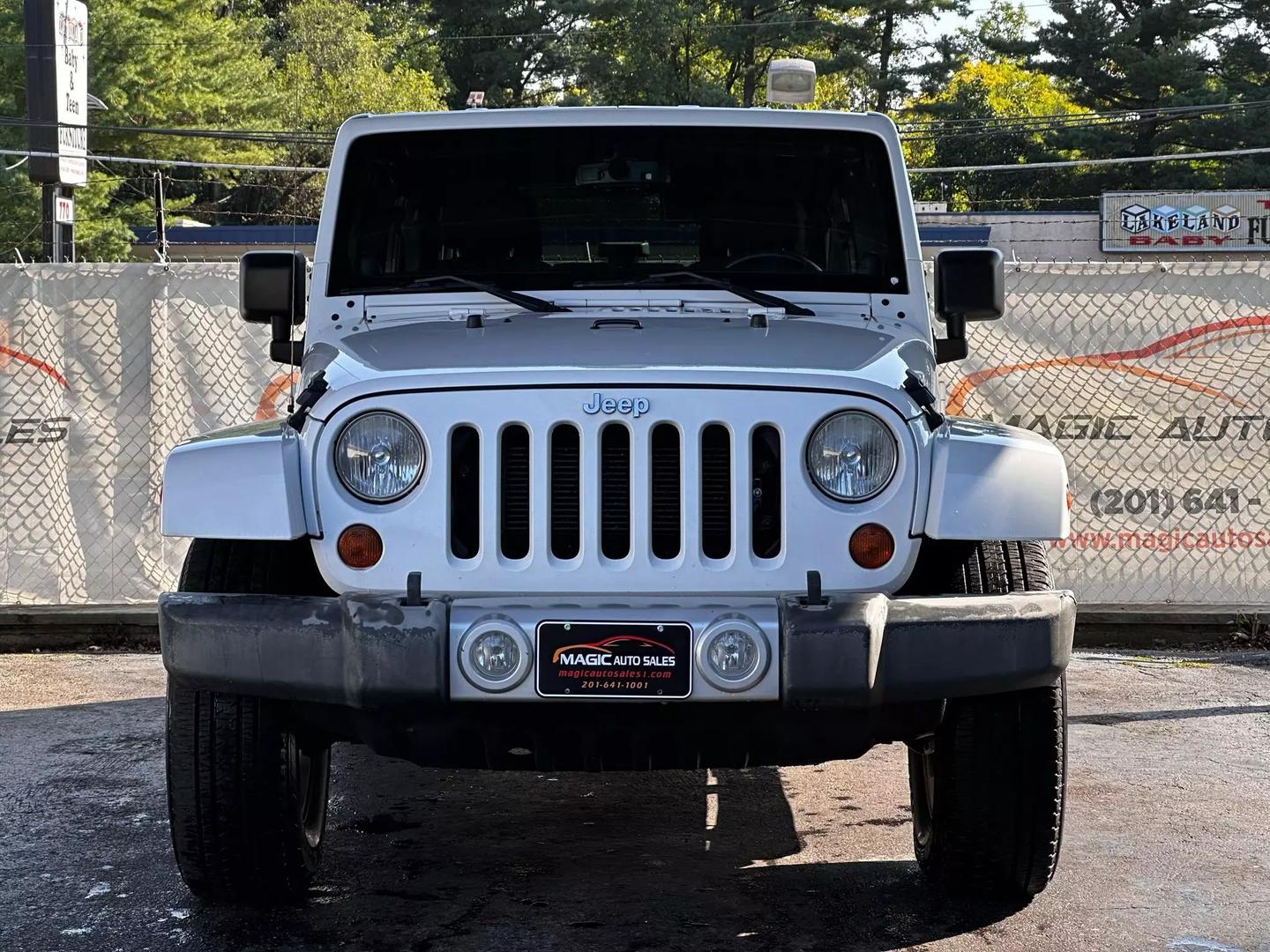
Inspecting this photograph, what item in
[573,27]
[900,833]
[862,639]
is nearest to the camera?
[862,639]

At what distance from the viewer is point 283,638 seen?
3.87 meters

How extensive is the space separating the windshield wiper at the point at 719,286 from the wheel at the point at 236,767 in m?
1.30

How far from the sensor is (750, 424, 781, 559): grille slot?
400 centimetres

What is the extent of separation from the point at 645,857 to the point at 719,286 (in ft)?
5.50

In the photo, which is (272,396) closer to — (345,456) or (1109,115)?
(345,456)

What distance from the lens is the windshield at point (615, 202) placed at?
524 cm

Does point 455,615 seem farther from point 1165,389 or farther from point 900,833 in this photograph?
point 1165,389

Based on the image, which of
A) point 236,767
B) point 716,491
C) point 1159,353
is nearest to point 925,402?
point 716,491

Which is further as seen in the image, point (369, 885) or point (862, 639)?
point (369, 885)

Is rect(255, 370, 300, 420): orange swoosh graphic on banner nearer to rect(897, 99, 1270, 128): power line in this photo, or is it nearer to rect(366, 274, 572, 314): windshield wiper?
rect(366, 274, 572, 314): windshield wiper

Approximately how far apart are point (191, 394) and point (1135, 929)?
5934 mm

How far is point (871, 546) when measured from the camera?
399 centimetres

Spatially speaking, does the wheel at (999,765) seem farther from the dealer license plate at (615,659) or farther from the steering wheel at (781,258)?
the steering wheel at (781,258)

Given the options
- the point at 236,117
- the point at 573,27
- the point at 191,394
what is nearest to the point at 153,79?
the point at 236,117
